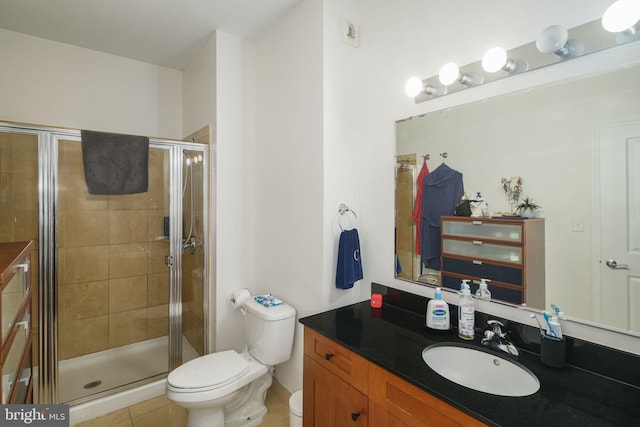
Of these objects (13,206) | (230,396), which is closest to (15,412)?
(230,396)

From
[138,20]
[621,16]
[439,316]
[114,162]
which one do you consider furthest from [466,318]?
[138,20]

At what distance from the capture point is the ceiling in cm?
199

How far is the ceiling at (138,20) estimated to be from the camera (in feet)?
6.52

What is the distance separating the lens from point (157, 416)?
2025mm

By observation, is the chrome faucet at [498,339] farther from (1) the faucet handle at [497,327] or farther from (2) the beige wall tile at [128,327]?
(2) the beige wall tile at [128,327]

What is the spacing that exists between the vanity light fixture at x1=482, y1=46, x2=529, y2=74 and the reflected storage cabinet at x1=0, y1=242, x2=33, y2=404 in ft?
5.95

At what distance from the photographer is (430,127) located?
1.55 meters

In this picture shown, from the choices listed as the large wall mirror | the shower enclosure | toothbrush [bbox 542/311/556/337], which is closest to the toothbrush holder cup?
toothbrush [bbox 542/311/556/337]

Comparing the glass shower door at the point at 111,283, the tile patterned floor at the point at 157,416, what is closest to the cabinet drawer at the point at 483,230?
the tile patterned floor at the point at 157,416

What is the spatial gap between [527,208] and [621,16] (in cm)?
65

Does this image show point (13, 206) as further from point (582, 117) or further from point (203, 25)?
point (582, 117)

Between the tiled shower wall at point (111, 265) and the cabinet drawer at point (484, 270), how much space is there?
2.02 m

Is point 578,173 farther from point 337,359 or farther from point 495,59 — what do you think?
point 337,359

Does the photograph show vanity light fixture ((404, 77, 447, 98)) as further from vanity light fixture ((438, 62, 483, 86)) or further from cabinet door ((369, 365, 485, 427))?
cabinet door ((369, 365, 485, 427))
